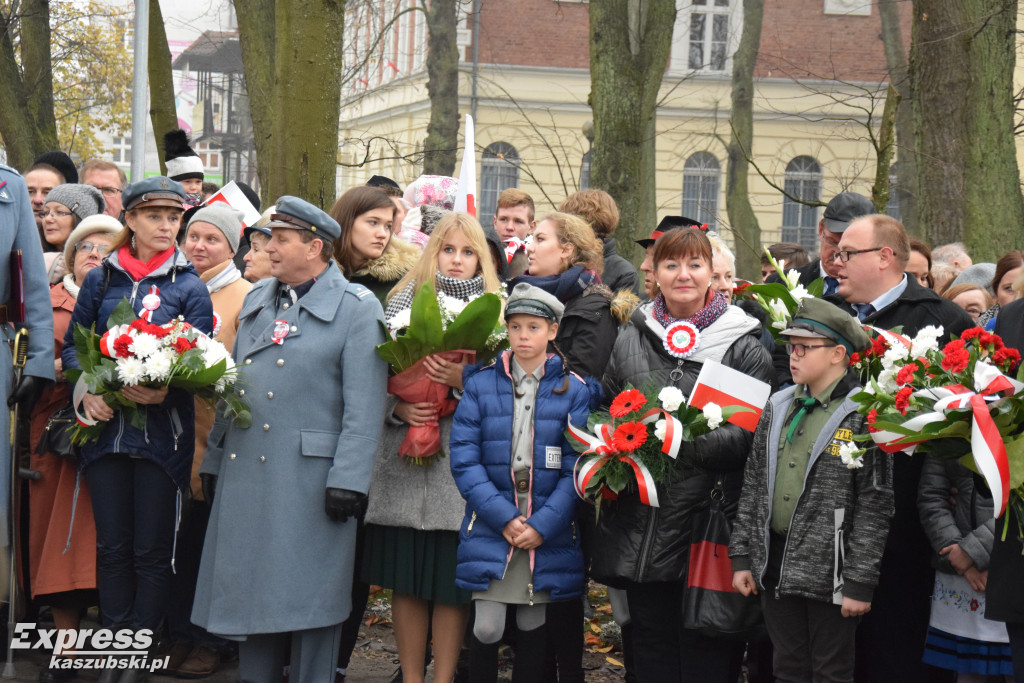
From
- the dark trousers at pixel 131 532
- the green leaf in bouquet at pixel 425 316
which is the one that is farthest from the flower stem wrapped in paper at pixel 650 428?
the dark trousers at pixel 131 532

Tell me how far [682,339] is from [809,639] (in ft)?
4.55

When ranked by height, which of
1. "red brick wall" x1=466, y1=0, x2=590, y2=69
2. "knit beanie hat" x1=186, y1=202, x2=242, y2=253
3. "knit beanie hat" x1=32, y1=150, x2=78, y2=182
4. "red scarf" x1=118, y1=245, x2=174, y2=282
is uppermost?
"red brick wall" x1=466, y1=0, x2=590, y2=69

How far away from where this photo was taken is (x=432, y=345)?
5.66 meters

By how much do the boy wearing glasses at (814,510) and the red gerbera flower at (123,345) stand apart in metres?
2.79

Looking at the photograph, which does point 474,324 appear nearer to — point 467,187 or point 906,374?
point 467,187

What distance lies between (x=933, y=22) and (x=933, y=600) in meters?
5.53

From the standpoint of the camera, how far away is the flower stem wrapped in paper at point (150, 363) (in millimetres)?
5465

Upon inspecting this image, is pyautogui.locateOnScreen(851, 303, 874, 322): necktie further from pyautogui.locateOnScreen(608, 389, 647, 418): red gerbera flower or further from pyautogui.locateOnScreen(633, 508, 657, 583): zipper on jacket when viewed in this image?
pyautogui.locateOnScreen(633, 508, 657, 583): zipper on jacket

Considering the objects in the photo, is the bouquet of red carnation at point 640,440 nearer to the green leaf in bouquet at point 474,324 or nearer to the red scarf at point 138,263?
the green leaf in bouquet at point 474,324

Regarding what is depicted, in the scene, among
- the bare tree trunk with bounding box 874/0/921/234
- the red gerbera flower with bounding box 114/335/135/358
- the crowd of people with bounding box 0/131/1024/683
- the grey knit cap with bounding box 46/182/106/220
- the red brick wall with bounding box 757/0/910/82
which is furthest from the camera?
the red brick wall with bounding box 757/0/910/82

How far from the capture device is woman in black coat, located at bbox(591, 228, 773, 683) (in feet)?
17.4

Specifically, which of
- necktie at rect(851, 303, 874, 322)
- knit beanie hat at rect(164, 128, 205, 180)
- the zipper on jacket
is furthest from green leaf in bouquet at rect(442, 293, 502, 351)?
knit beanie hat at rect(164, 128, 205, 180)

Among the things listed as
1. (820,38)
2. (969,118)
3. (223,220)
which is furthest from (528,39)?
(223,220)

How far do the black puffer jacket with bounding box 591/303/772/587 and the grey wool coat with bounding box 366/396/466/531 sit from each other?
741 mm
